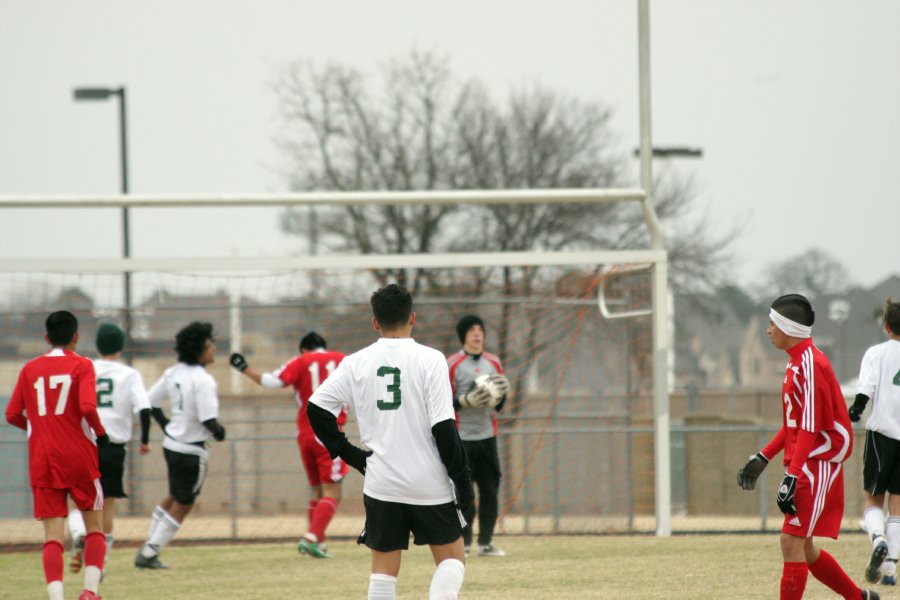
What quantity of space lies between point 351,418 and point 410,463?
9.46 m

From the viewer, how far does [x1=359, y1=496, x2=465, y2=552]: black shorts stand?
562 cm

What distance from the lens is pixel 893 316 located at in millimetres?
8555

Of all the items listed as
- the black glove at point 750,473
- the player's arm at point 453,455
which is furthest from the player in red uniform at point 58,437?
the black glove at point 750,473

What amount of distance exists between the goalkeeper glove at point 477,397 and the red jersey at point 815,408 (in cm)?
411

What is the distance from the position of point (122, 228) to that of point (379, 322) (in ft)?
48.7

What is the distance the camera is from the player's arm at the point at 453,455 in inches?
219

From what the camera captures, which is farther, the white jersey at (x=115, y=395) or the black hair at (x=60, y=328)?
the white jersey at (x=115, y=395)

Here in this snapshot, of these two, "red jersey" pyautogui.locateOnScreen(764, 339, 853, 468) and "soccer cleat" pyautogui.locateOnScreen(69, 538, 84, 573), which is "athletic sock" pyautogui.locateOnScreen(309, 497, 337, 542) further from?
"red jersey" pyautogui.locateOnScreen(764, 339, 853, 468)

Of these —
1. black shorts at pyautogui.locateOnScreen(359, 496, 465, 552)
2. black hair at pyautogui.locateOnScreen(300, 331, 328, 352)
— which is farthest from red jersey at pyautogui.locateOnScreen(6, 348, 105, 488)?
black hair at pyautogui.locateOnScreen(300, 331, 328, 352)

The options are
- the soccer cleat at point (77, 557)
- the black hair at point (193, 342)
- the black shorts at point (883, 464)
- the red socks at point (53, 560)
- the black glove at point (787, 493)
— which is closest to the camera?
Answer: the black glove at point (787, 493)

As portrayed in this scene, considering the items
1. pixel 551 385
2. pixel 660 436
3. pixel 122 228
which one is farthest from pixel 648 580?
pixel 122 228

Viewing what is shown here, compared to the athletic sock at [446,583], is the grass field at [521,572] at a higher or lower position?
lower

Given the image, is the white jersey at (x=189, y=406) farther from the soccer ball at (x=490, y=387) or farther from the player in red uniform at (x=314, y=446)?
the soccer ball at (x=490, y=387)

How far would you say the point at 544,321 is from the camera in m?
15.8
